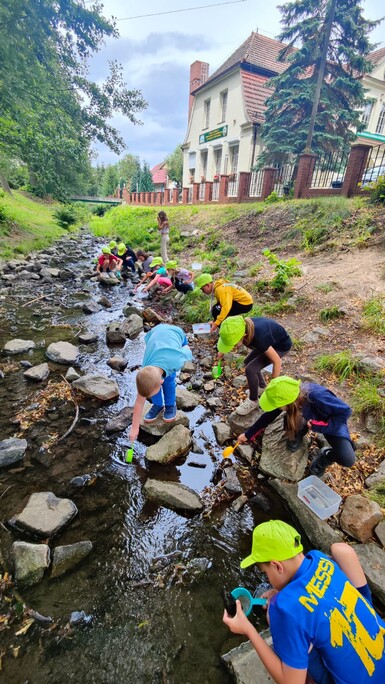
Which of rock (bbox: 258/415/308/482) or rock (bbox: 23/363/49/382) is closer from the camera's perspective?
rock (bbox: 258/415/308/482)

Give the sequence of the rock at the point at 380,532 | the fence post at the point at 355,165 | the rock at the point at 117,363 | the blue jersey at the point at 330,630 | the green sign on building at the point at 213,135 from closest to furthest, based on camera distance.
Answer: the blue jersey at the point at 330,630
the rock at the point at 380,532
the rock at the point at 117,363
the fence post at the point at 355,165
the green sign on building at the point at 213,135

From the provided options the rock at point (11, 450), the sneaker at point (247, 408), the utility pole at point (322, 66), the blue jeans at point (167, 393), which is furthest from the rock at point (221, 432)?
the utility pole at point (322, 66)

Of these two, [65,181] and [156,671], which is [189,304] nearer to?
[156,671]

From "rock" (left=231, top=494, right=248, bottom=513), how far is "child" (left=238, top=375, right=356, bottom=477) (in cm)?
70

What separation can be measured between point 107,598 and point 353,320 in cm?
456

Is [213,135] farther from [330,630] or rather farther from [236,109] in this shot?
[330,630]

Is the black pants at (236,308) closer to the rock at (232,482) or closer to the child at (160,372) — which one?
the child at (160,372)

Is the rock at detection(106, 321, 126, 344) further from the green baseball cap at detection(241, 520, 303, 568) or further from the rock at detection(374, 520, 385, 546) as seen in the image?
the green baseball cap at detection(241, 520, 303, 568)

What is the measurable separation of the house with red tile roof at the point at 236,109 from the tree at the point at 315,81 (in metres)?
2.83

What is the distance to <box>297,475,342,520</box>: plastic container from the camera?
95.8 inches

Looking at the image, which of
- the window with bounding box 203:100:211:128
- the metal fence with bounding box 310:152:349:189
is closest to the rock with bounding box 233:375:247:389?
the metal fence with bounding box 310:152:349:189

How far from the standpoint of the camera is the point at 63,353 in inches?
192

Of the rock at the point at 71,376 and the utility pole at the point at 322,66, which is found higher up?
the utility pole at the point at 322,66

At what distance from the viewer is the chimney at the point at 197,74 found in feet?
79.8
